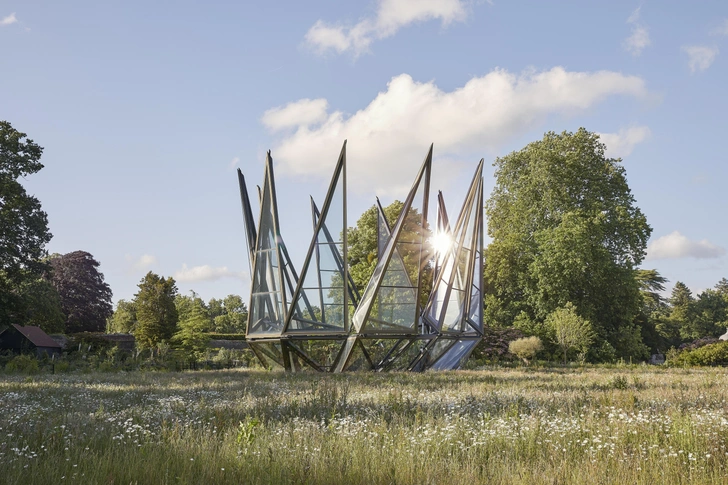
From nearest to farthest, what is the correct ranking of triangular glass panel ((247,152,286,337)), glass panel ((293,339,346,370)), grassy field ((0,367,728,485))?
grassy field ((0,367,728,485))
triangular glass panel ((247,152,286,337))
glass panel ((293,339,346,370))

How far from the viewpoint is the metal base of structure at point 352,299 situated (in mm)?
20484

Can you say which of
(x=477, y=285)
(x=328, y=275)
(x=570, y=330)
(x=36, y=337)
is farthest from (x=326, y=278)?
(x=36, y=337)

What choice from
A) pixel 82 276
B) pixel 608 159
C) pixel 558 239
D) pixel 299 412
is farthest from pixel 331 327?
pixel 82 276

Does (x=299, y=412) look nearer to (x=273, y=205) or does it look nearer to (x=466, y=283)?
(x=273, y=205)

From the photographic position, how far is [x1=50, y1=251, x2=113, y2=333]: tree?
6122 centimetres

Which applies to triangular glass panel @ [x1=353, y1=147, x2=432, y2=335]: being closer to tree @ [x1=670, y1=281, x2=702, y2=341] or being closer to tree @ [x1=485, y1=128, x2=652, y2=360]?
tree @ [x1=485, y1=128, x2=652, y2=360]

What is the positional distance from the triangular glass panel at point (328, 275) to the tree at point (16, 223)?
19.0m

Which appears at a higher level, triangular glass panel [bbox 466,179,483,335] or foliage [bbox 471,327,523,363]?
triangular glass panel [bbox 466,179,483,335]

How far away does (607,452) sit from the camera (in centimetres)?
576

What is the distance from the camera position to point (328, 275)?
70.1 feet

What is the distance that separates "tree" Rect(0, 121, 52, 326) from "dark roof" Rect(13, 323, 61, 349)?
39.7 ft

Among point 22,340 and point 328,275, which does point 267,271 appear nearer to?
point 328,275

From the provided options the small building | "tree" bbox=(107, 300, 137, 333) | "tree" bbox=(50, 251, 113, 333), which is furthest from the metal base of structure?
"tree" bbox=(50, 251, 113, 333)

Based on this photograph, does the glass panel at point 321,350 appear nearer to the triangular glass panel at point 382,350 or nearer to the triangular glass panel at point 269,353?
the triangular glass panel at point 269,353
